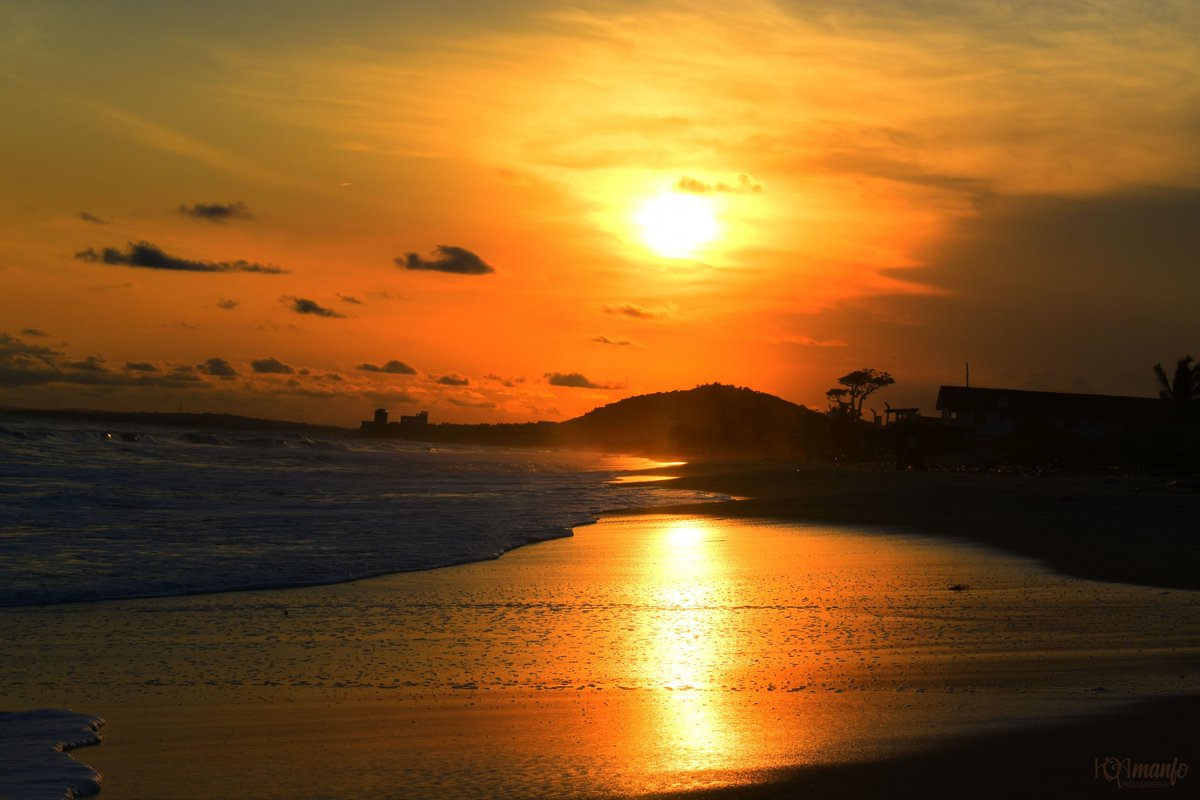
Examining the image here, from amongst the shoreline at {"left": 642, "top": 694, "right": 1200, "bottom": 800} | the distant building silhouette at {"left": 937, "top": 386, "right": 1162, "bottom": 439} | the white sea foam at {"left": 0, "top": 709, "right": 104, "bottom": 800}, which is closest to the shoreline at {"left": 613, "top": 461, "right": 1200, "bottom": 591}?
the shoreline at {"left": 642, "top": 694, "right": 1200, "bottom": 800}

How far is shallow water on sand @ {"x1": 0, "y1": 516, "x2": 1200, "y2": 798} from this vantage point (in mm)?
6410

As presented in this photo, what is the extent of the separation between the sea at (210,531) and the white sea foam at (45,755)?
0.01 m

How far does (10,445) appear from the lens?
56625 millimetres

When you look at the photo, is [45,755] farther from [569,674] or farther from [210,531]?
[210,531]

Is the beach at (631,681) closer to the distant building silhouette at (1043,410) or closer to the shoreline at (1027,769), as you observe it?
the shoreline at (1027,769)

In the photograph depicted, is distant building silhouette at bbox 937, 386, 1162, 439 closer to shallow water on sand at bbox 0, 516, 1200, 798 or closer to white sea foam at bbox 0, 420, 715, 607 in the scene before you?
white sea foam at bbox 0, 420, 715, 607

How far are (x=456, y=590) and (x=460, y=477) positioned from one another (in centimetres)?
4034

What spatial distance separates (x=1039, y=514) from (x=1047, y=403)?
71.1 m

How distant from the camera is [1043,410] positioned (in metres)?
89.9

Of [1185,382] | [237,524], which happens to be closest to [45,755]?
[237,524]

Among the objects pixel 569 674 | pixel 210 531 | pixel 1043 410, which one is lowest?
pixel 210 531

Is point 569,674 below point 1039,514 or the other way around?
below

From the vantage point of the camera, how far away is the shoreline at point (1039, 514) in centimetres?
1650

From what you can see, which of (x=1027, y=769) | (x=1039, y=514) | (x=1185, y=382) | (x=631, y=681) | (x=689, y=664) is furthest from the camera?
(x=1185, y=382)
